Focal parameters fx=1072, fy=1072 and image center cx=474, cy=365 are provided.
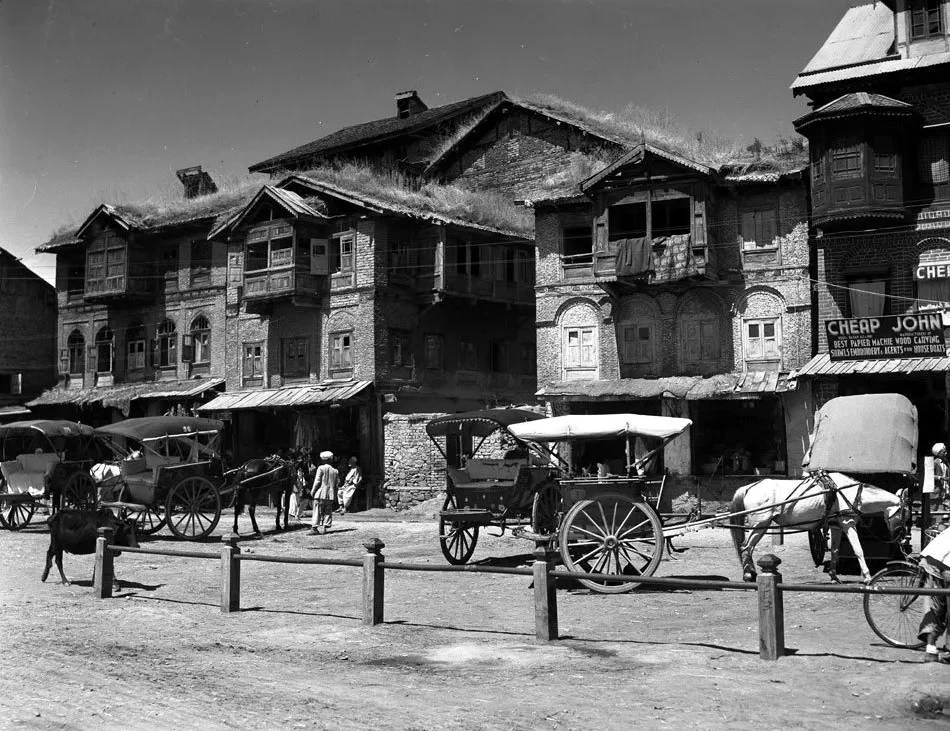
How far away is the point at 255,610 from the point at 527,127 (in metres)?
32.5

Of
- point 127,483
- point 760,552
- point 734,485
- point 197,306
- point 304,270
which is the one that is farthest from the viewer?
point 197,306

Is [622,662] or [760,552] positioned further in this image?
[760,552]

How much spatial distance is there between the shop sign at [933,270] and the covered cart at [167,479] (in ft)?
63.0

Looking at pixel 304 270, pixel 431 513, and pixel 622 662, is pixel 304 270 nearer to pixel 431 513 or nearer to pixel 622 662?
pixel 431 513

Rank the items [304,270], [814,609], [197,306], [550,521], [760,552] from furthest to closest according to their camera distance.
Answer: [197,306] < [304,270] < [760,552] < [550,521] < [814,609]

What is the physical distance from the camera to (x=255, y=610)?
591 inches

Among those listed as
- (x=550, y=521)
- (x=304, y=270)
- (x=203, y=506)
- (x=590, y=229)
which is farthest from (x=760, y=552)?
(x=304, y=270)

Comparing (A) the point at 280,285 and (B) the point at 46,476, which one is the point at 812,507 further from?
(A) the point at 280,285

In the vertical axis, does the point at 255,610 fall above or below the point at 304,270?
below

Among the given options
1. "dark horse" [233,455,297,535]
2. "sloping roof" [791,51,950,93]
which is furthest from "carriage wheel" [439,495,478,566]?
"sloping roof" [791,51,950,93]

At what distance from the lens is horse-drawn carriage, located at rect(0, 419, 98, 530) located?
84.8 feet

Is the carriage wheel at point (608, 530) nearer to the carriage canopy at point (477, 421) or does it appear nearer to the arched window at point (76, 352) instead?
the carriage canopy at point (477, 421)

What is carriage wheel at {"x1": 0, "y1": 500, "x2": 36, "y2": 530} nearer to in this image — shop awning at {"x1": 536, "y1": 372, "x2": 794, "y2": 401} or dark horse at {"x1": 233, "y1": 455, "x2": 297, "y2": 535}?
dark horse at {"x1": 233, "y1": 455, "x2": 297, "y2": 535}

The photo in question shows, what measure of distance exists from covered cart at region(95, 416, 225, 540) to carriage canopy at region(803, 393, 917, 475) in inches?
559
